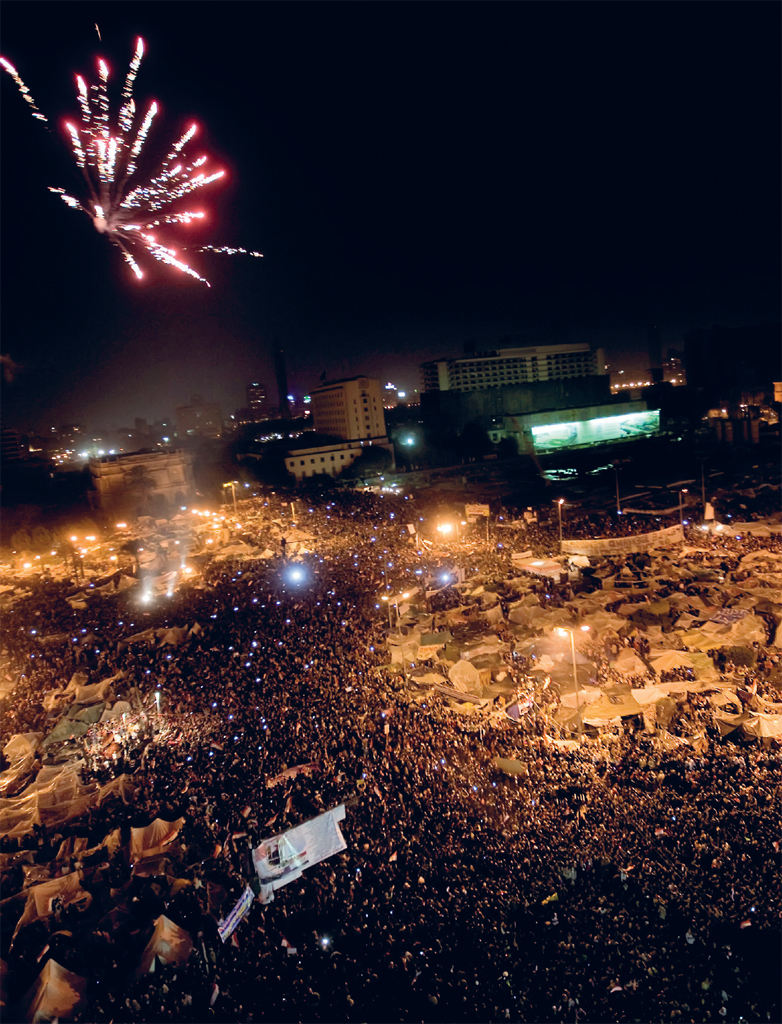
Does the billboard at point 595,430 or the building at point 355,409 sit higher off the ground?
the building at point 355,409

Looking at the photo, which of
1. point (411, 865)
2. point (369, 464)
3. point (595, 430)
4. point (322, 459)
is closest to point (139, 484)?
point (322, 459)

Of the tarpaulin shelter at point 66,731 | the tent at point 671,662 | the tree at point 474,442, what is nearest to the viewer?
the tarpaulin shelter at point 66,731

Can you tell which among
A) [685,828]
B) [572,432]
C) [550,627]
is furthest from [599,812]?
[572,432]

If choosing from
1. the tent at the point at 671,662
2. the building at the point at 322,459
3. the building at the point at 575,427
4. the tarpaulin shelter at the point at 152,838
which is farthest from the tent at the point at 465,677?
the building at the point at 575,427

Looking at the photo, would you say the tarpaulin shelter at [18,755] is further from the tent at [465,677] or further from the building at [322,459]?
the building at [322,459]

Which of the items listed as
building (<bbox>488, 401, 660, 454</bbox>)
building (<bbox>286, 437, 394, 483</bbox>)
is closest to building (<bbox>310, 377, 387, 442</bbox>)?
building (<bbox>286, 437, 394, 483</bbox>)

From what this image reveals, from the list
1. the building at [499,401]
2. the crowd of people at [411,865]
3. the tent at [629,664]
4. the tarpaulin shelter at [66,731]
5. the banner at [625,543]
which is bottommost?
the crowd of people at [411,865]

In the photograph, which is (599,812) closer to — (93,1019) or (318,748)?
(318,748)

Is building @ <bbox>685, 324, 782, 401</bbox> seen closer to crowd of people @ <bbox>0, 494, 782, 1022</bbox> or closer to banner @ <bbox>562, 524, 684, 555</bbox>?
banner @ <bbox>562, 524, 684, 555</bbox>
